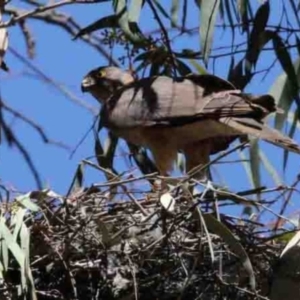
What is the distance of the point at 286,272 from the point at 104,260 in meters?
0.49

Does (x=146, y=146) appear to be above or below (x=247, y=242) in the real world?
above

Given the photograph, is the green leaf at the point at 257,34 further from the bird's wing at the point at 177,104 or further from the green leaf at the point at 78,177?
the green leaf at the point at 78,177

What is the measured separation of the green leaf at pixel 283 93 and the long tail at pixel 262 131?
0.31 ft

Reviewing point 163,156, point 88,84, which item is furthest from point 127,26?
point 88,84

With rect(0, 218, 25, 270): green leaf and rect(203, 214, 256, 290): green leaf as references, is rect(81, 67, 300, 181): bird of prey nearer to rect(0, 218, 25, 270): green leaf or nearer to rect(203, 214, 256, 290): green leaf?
rect(203, 214, 256, 290): green leaf

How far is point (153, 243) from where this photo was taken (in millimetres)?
5066

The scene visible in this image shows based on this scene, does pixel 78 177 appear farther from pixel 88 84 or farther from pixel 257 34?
pixel 88 84

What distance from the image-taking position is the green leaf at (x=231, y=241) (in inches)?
196

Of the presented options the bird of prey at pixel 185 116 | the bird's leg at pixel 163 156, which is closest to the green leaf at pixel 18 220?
the bird of prey at pixel 185 116

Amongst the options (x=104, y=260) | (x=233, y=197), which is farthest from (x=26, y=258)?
(x=233, y=197)

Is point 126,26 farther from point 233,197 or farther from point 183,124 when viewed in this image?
point 233,197

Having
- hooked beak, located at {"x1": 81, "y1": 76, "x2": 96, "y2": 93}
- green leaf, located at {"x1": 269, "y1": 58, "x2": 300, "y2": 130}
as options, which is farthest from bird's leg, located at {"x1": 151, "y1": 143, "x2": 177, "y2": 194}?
hooked beak, located at {"x1": 81, "y1": 76, "x2": 96, "y2": 93}

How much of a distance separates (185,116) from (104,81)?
0.66 metres

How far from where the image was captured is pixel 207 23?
18.4ft
